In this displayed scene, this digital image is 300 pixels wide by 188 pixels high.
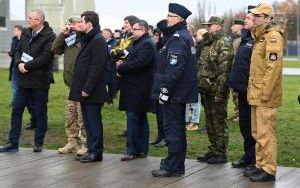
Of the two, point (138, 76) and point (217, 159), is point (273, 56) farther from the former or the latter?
point (138, 76)

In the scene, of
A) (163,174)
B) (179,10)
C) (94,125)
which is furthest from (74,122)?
(179,10)

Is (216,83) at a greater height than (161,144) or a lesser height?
greater

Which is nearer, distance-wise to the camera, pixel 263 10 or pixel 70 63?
pixel 263 10

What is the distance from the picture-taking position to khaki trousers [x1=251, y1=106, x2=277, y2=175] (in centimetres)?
737

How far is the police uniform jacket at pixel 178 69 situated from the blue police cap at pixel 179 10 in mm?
104

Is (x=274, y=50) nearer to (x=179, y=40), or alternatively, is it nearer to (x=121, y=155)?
(x=179, y=40)

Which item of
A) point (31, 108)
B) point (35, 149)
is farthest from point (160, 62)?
point (31, 108)

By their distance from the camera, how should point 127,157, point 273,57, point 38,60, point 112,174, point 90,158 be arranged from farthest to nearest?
point 38,60
point 127,157
point 90,158
point 112,174
point 273,57

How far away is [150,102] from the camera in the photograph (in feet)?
29.0

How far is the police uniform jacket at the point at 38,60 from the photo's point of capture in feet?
30.2

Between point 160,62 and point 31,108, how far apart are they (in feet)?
16.8

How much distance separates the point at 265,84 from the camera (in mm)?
7207

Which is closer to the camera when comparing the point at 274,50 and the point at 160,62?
the point at 274,50

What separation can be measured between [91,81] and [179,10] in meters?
1.51
